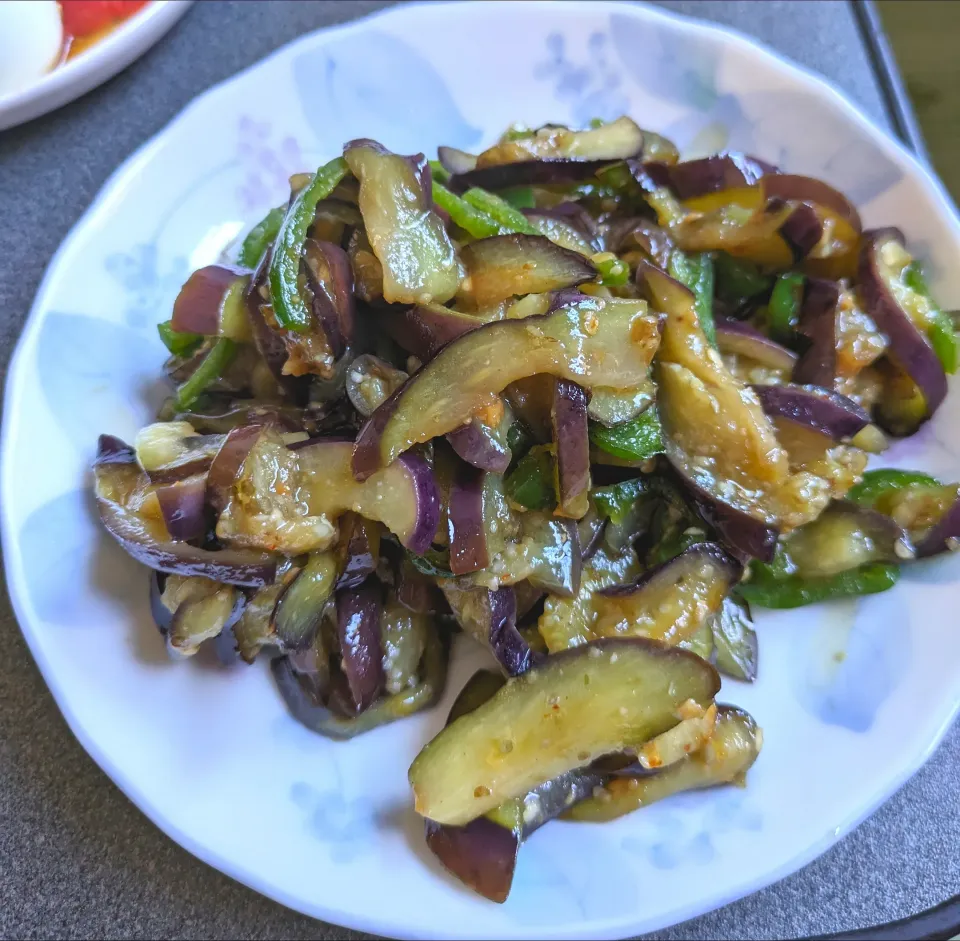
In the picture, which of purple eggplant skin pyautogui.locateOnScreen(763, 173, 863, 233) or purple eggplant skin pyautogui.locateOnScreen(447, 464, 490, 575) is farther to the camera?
purple eggplant skin pyautogui.locateOnScreen(763, 173, 863, 233)

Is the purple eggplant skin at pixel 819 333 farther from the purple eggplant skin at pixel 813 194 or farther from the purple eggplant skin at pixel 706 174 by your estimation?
the purple eggplant skin at pixel 706 174

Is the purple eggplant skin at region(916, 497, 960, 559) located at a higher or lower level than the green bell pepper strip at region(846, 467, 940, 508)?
lower

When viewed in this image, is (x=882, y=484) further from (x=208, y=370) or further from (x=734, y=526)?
(x=208, y=370)

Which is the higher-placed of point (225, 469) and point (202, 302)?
point (202, 302)

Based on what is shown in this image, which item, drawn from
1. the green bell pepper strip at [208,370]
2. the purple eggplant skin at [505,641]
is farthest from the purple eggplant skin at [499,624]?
the green bell pepper strip at [208,370]

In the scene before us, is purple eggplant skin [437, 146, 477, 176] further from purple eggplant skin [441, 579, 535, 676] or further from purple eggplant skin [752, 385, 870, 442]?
purple eggplant skin [441, 579, 535, 676]

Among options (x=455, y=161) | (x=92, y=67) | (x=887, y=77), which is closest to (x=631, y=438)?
(x=455, y=161)

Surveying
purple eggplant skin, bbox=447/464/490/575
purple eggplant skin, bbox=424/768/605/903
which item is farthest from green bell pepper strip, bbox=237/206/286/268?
purple eggplant skin, bbox=424/768/605/903
